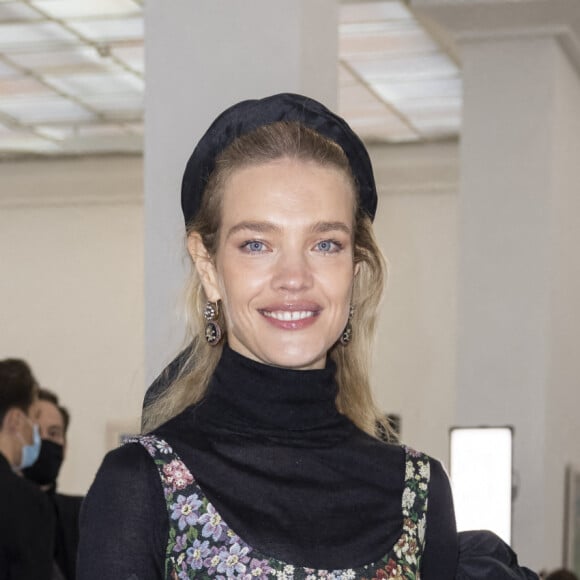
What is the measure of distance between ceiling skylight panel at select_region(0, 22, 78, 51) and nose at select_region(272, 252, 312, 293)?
7.40 m

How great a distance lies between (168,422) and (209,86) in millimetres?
2396

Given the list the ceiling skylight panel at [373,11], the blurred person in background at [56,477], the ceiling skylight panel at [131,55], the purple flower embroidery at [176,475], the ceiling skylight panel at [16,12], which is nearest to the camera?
the purple flower embroidery at [176,475]

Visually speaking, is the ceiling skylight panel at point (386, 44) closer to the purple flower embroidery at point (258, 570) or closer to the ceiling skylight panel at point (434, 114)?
the ceiling skylight panel at point (434, 114)

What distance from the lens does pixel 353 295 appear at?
2029 millimetres

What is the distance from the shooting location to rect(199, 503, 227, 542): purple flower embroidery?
1741mm

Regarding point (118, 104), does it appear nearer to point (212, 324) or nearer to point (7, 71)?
point (7, 71)

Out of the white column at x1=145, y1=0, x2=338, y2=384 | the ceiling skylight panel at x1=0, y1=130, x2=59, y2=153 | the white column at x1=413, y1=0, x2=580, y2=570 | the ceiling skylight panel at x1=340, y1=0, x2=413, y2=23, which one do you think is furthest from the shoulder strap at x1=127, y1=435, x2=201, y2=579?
the ceiling skylight panel at x1=0, y1=130, x2=59, y2=153

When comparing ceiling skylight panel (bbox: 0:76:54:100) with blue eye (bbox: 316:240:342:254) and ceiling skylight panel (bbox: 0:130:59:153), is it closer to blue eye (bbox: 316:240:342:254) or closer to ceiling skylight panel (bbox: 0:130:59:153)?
ceiling skylight panel (bbox: 0:130:59:153)

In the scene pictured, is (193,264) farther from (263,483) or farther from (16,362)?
(16,362)

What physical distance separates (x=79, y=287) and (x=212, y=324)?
1228 cm

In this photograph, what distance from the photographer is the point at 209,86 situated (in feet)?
13.5

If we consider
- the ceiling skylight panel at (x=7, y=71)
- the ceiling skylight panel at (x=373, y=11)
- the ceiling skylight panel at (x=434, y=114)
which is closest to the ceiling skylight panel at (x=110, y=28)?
the ceiling skylight panel at (x=7, y=71)

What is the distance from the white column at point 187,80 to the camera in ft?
13.3

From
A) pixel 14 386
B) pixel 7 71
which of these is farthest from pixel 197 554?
pixel 7 71
